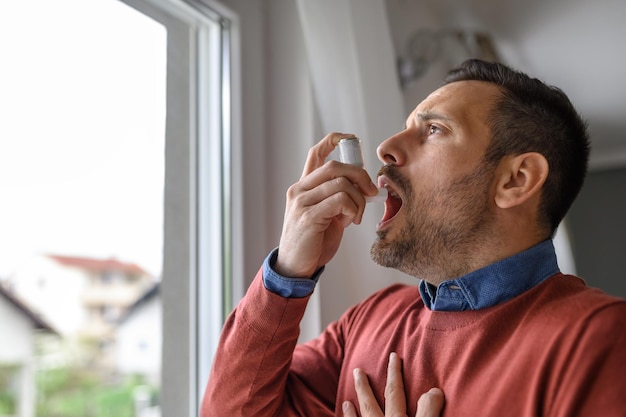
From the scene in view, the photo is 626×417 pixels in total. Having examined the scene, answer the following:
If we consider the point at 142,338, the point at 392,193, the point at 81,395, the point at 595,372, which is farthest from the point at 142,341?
the point at 595,372

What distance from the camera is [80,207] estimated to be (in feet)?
3.17

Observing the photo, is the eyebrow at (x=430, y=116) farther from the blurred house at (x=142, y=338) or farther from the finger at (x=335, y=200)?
the blurred house at (x=142, y=338)

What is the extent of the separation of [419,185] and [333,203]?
14 centimetres

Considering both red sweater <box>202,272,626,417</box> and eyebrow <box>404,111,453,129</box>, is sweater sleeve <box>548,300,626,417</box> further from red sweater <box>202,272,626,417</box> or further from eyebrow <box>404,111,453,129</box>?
eyebrow <box>404,111,453,129</box>

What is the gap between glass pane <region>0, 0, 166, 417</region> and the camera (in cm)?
87

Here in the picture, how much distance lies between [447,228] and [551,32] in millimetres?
1628

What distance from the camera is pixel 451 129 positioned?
87cm

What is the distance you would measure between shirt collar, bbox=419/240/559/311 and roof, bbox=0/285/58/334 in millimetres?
579

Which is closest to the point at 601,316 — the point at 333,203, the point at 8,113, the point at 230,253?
the point at 333,203

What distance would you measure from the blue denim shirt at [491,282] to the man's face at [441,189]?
39mm

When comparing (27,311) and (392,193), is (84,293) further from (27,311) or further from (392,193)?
(392,193)

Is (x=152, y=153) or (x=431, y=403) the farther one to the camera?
(x=152, y=153)

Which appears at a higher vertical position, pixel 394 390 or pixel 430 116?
pixel 430 116

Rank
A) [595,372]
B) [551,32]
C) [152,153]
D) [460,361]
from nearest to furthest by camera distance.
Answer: [595,372] → [460,361] → [152,153] → [551,32]
